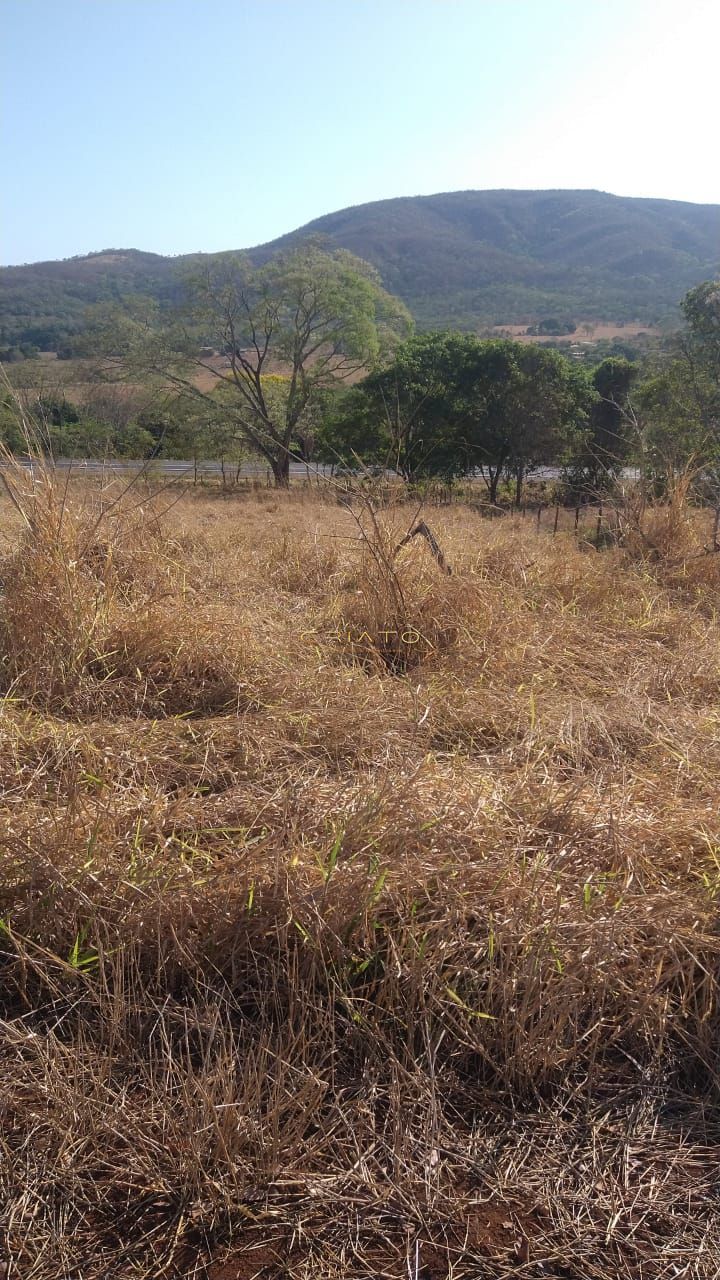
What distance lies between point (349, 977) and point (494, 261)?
111 meters

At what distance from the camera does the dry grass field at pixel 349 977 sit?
1.24 m

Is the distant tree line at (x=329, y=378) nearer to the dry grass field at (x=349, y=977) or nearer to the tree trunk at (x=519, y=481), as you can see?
the tree trunk at (x=519, y=481)

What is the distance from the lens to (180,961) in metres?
1.63

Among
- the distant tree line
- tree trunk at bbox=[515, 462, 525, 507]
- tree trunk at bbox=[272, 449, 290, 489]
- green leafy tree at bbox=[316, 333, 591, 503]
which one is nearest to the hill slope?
the distant tree line

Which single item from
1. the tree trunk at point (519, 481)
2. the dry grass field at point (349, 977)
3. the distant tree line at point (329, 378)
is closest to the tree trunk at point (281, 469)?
the distant tree line at point (329, 378)

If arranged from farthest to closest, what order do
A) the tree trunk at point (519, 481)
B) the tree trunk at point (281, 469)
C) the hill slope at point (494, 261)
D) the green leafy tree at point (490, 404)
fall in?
the hill slope at point (494, 261) → the tree trunk at point (281, 469) → the green leafy tree at point (490, 404) → the tree trunk at point (519, 481)

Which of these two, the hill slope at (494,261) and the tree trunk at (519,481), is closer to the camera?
the tree trunk at (519,481)

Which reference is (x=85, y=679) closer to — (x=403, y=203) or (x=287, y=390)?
(x=287, y=390)

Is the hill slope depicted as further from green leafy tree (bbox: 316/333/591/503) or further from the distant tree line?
green leafy tree (bbox: 316/333/591/503)

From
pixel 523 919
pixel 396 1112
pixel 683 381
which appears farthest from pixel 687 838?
pixel 683 381

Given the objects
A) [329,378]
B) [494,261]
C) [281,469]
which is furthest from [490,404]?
[494,261]

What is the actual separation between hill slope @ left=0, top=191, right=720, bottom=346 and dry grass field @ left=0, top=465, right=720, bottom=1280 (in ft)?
120

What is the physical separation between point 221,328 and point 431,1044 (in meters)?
24.0

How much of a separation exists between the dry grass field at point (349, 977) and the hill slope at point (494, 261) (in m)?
36.6
